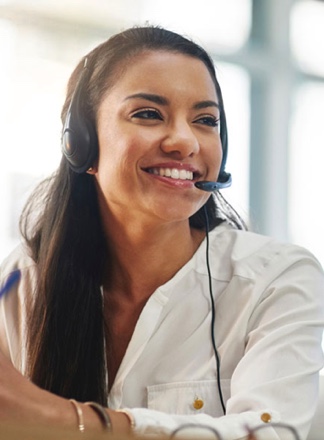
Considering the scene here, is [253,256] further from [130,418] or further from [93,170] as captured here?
[130,418]

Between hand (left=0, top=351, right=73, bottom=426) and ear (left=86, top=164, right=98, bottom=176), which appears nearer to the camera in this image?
hand (left=0, top=351, right=73, bottom=426)

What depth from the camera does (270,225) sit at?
407 centimetres

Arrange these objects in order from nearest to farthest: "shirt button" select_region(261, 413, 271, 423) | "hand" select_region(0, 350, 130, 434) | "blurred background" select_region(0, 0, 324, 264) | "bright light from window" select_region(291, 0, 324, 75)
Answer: "hand" select_region(0, 350, 130, 434) < "shirt button" select_region(261, 413, 271, 423) < "blurred background" select_region(0, 0, 324, 264) < "bright light from window" select_region(291, 0, 324, 75)

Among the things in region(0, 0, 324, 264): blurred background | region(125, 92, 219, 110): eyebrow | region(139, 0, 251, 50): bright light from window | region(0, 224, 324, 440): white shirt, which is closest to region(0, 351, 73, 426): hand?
region(0, 224, 324, 440): white shirt

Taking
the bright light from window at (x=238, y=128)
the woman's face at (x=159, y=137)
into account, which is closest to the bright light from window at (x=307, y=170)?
the bright light from window at (x=238, y=128)

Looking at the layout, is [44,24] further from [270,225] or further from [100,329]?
[100,329]

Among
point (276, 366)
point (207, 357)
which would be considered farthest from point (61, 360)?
point (276, 366)

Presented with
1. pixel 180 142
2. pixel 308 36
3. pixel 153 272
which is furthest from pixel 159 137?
pixel 308 36

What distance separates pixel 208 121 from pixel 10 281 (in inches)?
20.5

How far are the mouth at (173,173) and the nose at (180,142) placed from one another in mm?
28

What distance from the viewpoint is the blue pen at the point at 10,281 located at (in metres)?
1.76

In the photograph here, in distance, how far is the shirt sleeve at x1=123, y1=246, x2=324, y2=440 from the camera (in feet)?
4.32

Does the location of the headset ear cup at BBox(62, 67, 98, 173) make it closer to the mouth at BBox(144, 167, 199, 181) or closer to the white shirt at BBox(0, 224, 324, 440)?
the mouth at BBox(144, 167, 199, 181)

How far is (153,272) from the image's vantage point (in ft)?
5.43
